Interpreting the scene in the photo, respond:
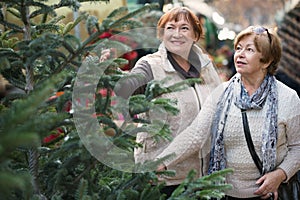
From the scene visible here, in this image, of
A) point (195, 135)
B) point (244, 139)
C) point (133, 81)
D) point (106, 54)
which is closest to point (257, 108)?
point (244, 139)

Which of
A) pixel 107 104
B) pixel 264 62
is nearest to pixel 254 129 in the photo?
pixel 264 62

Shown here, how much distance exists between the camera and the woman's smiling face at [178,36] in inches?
122

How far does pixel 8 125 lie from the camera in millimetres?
1286

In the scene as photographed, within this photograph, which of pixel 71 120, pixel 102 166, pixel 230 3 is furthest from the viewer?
pixel 230 3

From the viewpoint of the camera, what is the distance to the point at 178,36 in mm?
3117

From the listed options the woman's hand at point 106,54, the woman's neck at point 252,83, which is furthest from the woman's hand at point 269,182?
the woman's hand at point 106,54

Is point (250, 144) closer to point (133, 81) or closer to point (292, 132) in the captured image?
point (292, 132)

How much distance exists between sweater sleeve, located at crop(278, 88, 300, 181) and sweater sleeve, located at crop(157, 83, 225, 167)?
0.40 m

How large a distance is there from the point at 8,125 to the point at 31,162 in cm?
88

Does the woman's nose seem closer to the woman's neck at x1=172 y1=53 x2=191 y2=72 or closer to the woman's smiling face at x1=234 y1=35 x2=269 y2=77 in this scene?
the woman's neck at x1=172 y1=53 x2=191 y2=72

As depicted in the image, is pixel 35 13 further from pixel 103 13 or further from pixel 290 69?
pixel 290 69

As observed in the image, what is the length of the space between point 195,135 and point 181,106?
17 cm

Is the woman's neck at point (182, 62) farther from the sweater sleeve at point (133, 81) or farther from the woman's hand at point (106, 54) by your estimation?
the woman's hand at point (106, 54)

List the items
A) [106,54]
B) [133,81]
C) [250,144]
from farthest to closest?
[250,144] < [133,81] < [106,54]
